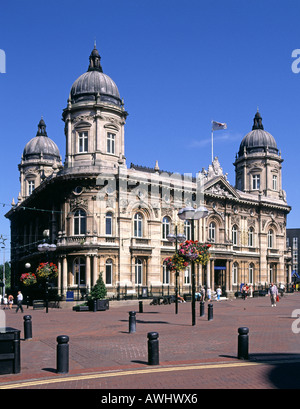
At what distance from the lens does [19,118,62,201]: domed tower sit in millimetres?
65875

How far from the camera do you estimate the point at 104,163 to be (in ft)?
142

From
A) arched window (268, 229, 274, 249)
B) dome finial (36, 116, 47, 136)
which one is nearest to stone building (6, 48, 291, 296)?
arched window (268, 229, 274, 249)

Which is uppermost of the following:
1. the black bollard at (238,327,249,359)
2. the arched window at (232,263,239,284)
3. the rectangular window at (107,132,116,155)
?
the rectangular window at (107,132,116,155)

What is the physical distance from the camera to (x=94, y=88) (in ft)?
148

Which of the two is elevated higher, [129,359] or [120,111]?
[120,111]

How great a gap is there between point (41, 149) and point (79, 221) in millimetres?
27280

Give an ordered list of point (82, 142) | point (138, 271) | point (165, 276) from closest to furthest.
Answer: point (82, 142) < point (138, 271) < point (165, 276)

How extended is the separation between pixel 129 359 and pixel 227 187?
137 ft

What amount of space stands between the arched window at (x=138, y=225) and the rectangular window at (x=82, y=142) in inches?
301

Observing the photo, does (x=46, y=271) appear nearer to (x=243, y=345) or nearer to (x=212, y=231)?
(x=212, y=231)

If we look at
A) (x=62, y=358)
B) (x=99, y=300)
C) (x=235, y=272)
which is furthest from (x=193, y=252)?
(x=235, y=272)

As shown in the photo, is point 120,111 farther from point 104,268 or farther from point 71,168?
point 104,268

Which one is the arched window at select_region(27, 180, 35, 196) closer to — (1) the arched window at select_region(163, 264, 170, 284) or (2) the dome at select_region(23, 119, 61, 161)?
(2) the dome at select_region(23, 119, 61, 161)
